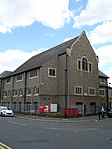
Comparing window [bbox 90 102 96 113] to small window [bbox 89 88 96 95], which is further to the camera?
small window [bbox 89 88 96 95]

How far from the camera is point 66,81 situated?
4453cm

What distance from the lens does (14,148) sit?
9.54 m

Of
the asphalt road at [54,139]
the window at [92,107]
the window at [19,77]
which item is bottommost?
the asphalt road at [54,139]

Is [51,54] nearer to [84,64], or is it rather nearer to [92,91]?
[84,64]

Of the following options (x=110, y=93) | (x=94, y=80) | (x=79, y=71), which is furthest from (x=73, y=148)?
(x=110, y=93)

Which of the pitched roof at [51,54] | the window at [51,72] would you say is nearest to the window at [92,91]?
the window at [51,72]

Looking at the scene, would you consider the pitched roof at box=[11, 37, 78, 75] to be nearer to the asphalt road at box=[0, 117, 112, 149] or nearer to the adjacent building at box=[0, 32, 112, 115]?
the adjacent building at box=[0, 32, 112, 115]

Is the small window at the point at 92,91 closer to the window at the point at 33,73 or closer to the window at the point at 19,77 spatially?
the window at the point at 33,73

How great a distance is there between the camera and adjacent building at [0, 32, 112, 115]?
145 feet

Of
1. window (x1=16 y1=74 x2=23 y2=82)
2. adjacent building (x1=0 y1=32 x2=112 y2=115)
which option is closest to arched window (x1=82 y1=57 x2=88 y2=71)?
adjacent building (x1=0 y1=32 x2=112 y2=115)

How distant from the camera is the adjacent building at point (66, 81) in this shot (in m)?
44.3

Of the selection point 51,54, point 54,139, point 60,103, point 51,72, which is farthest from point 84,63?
point 54,139

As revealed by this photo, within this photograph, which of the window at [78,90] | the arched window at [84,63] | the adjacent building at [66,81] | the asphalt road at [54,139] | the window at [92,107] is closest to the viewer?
the asphalt road at [54,139]

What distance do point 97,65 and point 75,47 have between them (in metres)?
7.38
